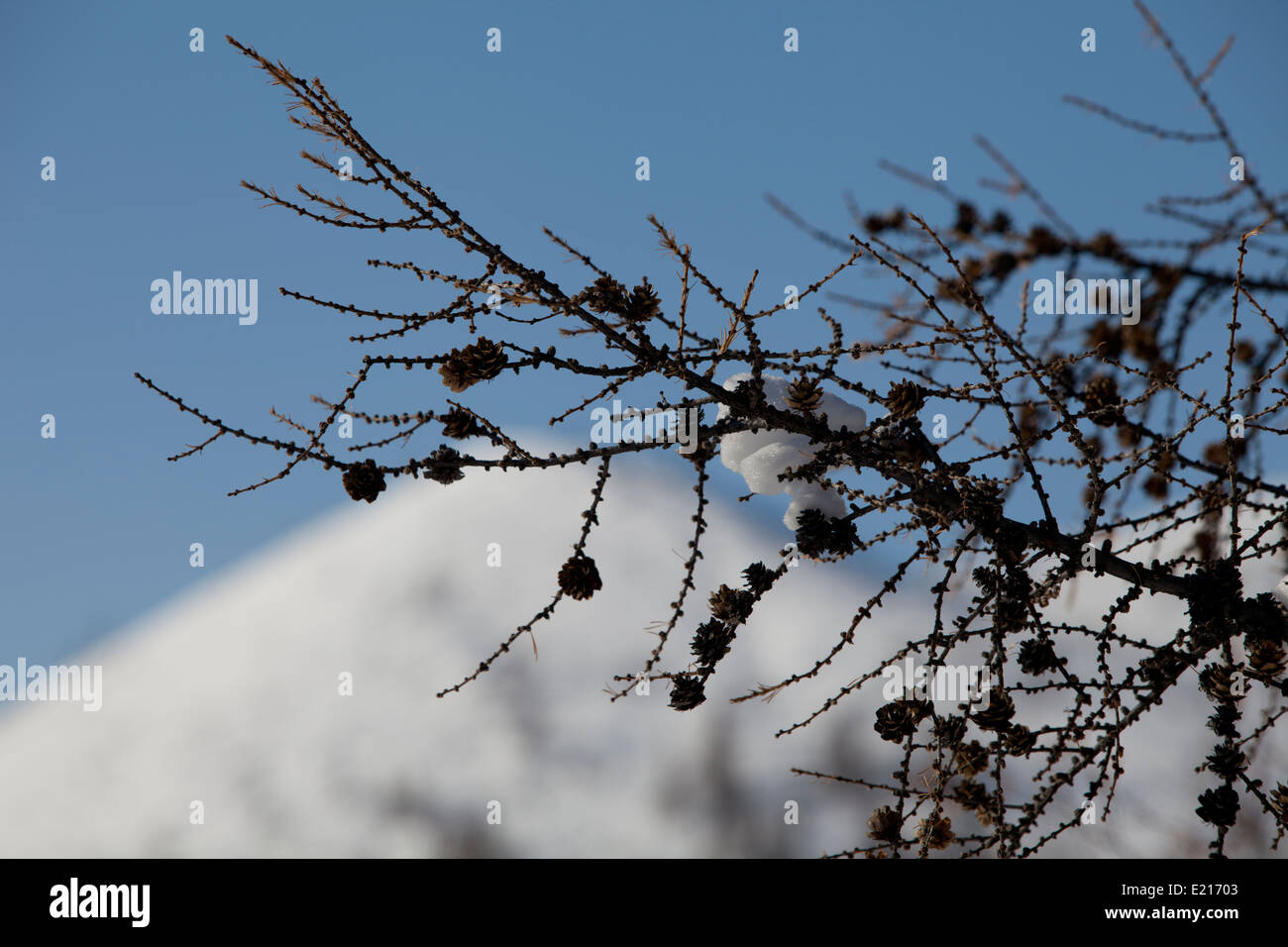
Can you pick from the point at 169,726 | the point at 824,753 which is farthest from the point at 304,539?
the point at 824,753

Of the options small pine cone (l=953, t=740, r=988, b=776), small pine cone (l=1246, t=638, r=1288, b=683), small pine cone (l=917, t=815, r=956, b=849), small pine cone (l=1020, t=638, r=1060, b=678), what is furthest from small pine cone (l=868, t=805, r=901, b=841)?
small pine cone (l=1246, t=638, r=1288, b=683)

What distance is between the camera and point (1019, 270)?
3.94 meters

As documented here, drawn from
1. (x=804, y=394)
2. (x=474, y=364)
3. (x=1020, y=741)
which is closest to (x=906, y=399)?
(x=804, y=394)

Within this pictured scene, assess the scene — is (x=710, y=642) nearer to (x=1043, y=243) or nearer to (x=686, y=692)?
(x=686, y=692)

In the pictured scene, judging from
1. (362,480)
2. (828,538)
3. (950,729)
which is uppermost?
(362,480)

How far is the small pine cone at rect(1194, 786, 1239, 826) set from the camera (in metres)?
2.03

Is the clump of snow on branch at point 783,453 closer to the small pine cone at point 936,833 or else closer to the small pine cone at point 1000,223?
the small pine cone at point 936,833

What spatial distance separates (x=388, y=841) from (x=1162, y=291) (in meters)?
28.6

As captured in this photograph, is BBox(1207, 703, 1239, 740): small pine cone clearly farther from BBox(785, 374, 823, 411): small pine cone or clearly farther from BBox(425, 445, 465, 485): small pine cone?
BBox(425, 445, 465, 485): small pine cone

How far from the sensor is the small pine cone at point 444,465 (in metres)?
1.77

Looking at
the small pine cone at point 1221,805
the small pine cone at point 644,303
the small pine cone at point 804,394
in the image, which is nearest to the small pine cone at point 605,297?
the small pine cone at point 644,303

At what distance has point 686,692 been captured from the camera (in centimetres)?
185

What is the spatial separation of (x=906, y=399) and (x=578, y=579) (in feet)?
2.45
